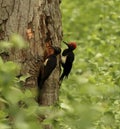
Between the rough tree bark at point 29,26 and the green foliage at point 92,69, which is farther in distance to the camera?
the rough tree bark at point 29,26

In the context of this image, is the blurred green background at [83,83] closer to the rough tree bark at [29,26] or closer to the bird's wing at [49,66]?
the bird's wing at [49,66]

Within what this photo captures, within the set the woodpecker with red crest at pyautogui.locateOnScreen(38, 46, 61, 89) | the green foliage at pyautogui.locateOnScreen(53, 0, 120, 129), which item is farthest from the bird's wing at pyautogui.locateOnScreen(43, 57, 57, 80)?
the green foliage at pyautogui.locateOnScreen(53, 0, 120, 129)

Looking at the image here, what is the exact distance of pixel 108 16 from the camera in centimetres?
884

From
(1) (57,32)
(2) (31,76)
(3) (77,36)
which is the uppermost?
(1) (57,32)

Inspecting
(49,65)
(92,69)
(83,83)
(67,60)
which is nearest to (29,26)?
(49,65)

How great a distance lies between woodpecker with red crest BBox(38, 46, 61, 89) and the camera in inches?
164

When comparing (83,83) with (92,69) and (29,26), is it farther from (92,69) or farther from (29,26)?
(92,69)

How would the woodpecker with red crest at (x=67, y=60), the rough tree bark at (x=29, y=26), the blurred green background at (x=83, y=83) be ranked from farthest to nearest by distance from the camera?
the woodpecker with red crest at (x=67, y=60)
the rough tree bark at (x=29, y=26)
the blurred green background at (x=83, y=83)

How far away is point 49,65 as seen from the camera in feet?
13.6

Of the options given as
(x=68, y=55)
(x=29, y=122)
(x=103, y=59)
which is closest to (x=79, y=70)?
(x=103, y=59)

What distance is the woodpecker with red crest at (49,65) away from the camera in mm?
4156

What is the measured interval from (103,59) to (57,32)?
2541mm

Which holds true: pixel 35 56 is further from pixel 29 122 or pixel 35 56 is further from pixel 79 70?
pixel 79 70

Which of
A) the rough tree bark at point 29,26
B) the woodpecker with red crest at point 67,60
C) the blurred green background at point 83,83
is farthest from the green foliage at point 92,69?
the rough tree bark at point 29,26
